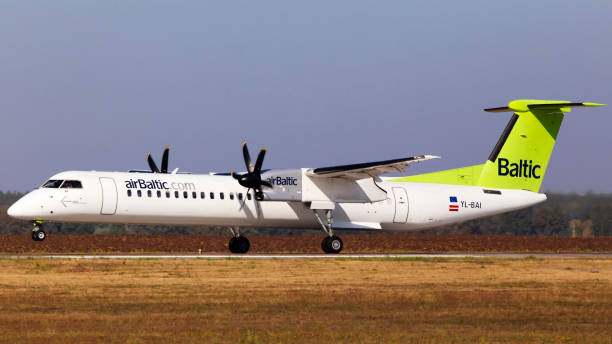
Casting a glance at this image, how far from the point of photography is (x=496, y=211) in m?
37.6

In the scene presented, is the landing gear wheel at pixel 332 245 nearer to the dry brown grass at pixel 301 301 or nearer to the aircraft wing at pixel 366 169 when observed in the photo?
the aircraft wing at pixel 366 169

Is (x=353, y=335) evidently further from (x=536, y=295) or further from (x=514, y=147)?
(x=514, y=147)

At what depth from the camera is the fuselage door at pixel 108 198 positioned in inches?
1220

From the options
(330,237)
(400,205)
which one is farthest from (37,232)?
(400,205)

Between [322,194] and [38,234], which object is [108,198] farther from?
[322,194]

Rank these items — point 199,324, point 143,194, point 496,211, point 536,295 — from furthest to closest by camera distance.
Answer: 1. point 496,211
2. point 143,194
3. point 536,295
4. point 199,324

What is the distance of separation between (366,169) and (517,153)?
8485mm

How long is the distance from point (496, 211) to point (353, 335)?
2433 cm

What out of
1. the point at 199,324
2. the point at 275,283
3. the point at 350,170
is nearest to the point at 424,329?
the point at 199,324

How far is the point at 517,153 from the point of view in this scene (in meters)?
38.0

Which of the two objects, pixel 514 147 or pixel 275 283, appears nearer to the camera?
pixel 275 283

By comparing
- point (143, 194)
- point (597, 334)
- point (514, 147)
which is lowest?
point (597, 334)

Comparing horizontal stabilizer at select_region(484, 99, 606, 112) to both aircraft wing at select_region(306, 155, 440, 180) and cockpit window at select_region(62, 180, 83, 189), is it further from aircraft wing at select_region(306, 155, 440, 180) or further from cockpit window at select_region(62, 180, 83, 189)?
cockpit window at select_region(62, 180, 83, 189)

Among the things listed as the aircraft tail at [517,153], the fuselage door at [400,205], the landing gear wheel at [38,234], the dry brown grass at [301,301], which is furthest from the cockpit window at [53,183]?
the aircraft tail at [517,153]
